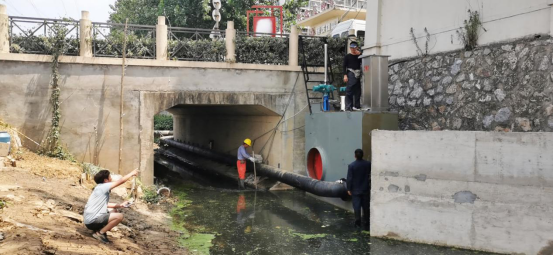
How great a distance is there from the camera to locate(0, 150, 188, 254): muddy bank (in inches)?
233

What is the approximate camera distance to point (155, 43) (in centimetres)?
1391

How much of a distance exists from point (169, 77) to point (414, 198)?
28.0 feet

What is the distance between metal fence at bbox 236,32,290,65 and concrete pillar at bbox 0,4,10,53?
6.73 metres

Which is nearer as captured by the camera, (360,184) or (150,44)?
(360,184)

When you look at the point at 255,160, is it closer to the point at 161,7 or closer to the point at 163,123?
the point at 161,7

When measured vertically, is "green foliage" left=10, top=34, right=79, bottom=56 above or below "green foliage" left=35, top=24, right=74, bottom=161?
above

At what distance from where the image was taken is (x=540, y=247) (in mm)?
7117

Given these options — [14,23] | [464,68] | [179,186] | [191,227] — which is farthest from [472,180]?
[14,23]

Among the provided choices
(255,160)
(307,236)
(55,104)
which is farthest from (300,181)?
(55,104)

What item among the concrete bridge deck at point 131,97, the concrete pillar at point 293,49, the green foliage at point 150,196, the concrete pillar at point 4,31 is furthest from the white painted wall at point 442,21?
the concrete pillar at point 4,31

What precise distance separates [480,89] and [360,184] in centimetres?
364

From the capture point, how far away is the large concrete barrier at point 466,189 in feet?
23.5

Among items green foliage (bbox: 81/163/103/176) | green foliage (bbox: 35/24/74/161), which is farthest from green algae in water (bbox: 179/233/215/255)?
green foliage (bbox: 35/24/74/161)

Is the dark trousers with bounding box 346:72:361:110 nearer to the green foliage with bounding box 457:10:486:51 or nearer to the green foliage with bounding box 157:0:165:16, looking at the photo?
the green foliage with bounding box 457:10:486:51
